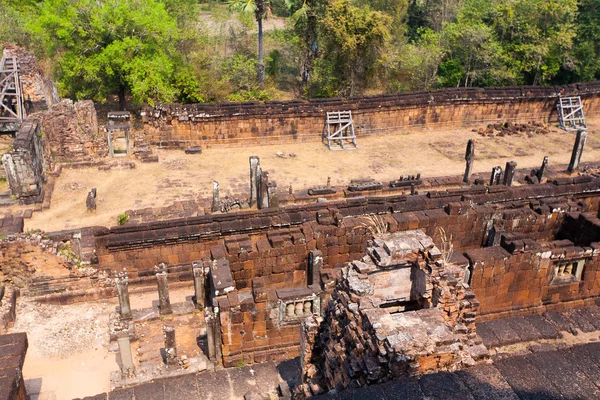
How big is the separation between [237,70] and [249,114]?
5.39 metres

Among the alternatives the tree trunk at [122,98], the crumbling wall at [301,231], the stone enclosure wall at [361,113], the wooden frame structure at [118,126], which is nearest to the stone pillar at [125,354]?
the crumbling wall at [301,231]

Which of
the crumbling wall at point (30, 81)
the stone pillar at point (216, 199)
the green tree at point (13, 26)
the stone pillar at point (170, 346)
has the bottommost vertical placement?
the stone pillar at point (170, 346)

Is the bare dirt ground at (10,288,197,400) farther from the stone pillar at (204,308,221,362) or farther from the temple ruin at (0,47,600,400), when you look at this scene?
the stone pillar at (204,308,221,362)

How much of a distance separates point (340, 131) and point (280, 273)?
13.6m

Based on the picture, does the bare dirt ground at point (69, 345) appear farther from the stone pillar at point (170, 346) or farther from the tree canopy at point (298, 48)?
the tree canopy at point (298, 48)

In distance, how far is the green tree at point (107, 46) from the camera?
2511 centimetres

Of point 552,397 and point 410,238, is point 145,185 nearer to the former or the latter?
point 410,238

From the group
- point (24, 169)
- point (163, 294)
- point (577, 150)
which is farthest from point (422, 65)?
point (163, 294)

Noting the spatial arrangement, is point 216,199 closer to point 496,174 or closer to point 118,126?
point 118,126

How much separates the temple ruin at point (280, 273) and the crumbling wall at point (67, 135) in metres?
0.08

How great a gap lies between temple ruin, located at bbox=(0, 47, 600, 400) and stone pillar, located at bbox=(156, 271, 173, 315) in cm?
5

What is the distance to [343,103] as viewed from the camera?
26.4 meters

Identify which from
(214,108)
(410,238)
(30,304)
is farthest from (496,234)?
(214,108)

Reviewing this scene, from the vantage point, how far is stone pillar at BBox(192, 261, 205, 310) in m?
13.3
